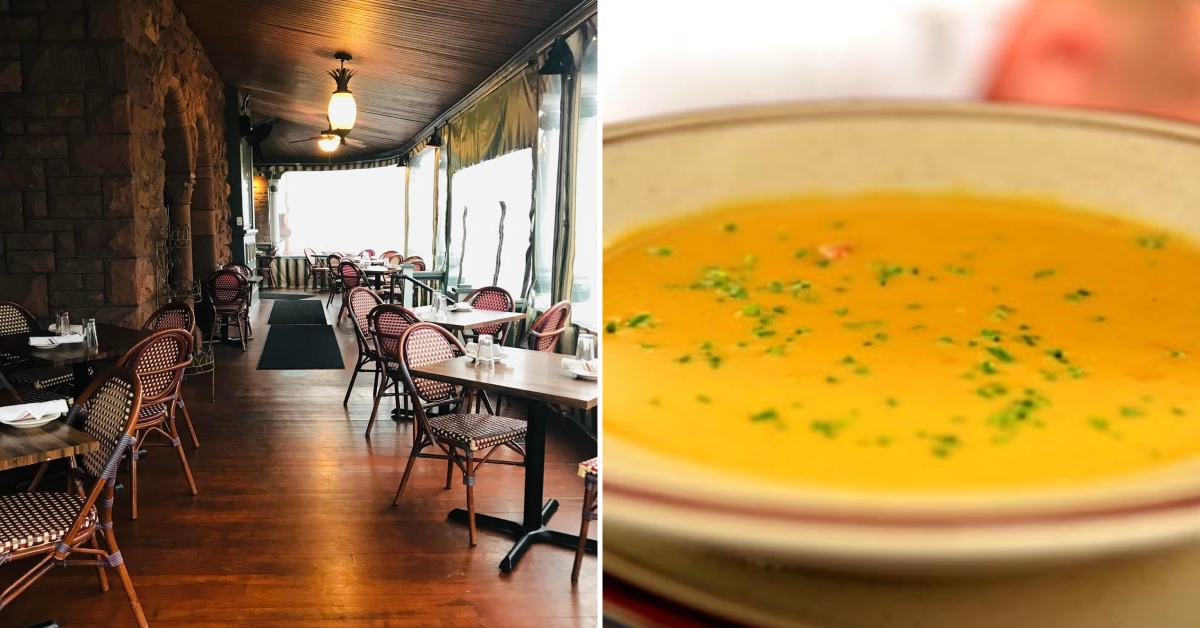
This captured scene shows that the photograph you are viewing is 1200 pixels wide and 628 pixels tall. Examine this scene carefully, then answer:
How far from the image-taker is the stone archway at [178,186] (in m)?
5.68

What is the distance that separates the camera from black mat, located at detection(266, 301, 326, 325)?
28.9ft

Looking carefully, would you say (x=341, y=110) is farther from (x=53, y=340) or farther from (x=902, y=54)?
(x=902, y=54)

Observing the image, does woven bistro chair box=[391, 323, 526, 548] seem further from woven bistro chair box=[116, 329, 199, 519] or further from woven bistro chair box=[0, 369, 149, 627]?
woven bistro chair box=[0, 369, 149, 627]

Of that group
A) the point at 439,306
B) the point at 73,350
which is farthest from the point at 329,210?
the point at 73,350

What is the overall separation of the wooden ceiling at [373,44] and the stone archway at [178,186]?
2.22 feet

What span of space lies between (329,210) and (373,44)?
33.5 ft

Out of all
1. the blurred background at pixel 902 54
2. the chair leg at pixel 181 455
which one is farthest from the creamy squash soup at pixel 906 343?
the chair leg at pixel 181 455

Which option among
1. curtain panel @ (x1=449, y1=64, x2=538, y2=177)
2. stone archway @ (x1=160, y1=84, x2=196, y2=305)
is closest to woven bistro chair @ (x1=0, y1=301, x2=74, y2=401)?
stone archway @ (x1=160, y1=84, x2=196, y2=305)

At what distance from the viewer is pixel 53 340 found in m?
3.33

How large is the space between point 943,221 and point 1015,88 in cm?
17

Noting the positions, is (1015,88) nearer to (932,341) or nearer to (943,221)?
(943,221)

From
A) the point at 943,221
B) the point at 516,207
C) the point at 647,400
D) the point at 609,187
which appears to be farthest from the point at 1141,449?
the point at 516,207

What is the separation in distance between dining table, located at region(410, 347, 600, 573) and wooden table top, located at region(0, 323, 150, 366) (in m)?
1.23

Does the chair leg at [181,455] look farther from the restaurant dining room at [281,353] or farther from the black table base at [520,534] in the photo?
the black table base at [520,534]
